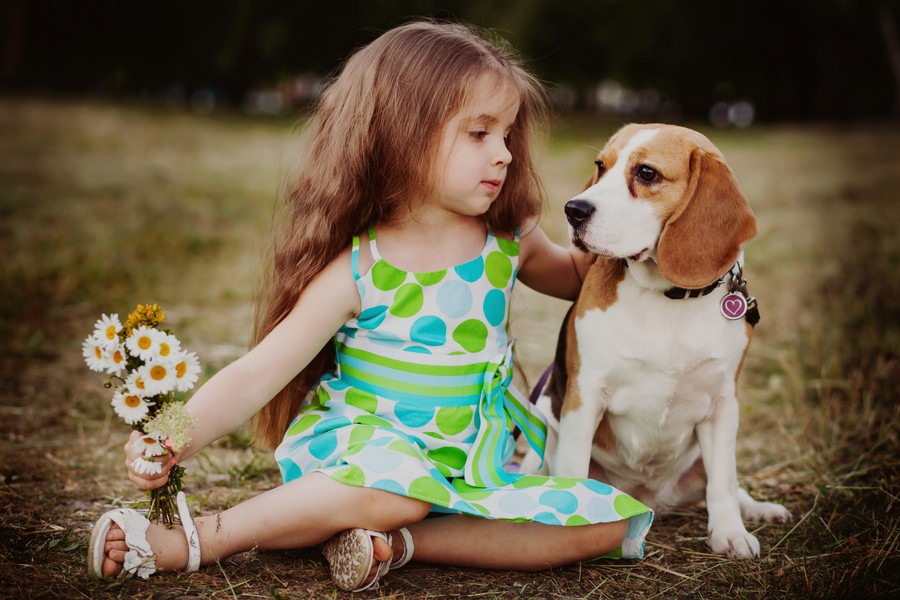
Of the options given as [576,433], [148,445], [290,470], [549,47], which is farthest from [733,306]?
[549,47]

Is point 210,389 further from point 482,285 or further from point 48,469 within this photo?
point 48,469

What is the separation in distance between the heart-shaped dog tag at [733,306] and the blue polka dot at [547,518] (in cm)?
79

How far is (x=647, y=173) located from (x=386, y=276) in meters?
0.83

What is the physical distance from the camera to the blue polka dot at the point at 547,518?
246 centimetres

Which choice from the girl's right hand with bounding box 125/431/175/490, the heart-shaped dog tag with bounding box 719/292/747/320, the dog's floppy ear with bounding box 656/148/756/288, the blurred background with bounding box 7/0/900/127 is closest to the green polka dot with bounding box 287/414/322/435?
A: the girl's right hand with bounding box 125/431/175/490

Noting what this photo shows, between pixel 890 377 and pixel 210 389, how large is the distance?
3237mm

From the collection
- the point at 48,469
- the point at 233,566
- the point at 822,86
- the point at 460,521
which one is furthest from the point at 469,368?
the point at 822,86

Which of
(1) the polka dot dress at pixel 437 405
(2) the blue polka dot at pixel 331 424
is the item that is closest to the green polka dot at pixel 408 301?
(1) the polka dot dress at pixel 437 405

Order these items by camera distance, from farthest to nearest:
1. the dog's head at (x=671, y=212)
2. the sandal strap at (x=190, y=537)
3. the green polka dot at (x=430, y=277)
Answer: the green polka dot at (x=430, y=277) → the dog's head at (x=671, y=212) → the sandal strap at (x=190, y=537)

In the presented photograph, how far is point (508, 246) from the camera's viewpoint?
2871 millimetres

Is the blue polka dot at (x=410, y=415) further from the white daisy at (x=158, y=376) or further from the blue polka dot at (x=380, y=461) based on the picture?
the white daisy at (x=158, y=376)

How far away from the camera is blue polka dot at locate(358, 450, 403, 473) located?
2385 millimetres

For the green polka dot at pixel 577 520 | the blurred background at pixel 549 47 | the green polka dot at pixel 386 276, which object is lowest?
the green polka dot at pixel 577 520

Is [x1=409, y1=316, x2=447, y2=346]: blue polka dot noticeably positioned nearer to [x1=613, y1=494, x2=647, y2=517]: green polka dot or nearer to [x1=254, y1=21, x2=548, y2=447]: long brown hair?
[x1=254, y1=21, x2=548, y2=447]: long brown hair
